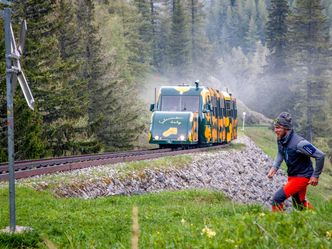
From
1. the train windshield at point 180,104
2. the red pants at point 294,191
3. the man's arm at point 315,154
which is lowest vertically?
the train windshield at point 180,104

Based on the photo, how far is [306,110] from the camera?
210 ft

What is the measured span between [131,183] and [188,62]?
219 ft

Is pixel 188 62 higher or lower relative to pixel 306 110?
higher

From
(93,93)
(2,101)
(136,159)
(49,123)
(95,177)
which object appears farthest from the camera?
(93,93)

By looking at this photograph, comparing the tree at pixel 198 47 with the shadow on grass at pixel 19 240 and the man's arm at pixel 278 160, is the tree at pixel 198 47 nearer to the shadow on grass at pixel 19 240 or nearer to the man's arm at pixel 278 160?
the man's arm at pixel 278 160

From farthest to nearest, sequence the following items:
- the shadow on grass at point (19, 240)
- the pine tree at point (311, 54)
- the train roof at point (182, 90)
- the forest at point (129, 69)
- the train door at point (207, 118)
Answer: the pine tree at point (311, 54) → the train roof at point (182, 90) → the train door at point (207, 118) → the forest at point (129, 69) → the shadow on grass at point (19, 240)

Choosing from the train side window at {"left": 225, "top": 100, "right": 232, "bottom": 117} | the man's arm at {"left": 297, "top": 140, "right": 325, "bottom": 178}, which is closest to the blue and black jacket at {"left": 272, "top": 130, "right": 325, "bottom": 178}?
the man's arm at {"left": 297, "top": 140, "right": 325, "bottom": 178}

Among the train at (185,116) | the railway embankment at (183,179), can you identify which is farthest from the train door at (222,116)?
the railway embankment at (183,179)

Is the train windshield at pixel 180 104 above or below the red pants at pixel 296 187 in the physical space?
below

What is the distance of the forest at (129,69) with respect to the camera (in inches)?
1120

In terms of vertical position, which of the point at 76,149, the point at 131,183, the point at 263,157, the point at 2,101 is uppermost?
the point at 2,101

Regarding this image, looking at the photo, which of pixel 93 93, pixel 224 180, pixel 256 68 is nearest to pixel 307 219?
pixel 224 180

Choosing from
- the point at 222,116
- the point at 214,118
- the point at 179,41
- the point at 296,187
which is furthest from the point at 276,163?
the point at 179,41

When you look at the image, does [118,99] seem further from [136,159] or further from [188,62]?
[188,62]
